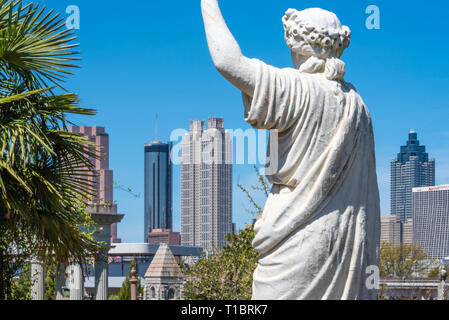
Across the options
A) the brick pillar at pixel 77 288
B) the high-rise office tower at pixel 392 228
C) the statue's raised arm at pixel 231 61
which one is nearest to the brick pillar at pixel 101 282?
the brick pillar at pixel 77 288

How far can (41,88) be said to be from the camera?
9.87m

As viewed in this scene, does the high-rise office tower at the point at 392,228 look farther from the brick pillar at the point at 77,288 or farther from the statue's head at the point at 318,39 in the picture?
the statue's head at the point at 318,39

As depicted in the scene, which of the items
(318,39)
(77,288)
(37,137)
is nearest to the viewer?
(318,39)

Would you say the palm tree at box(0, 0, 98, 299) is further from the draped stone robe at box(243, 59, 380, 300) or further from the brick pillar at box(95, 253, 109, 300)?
the brick pillar at box(95, 253, 109, 300)

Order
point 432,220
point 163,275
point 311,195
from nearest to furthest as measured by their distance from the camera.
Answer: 1. point 311,195
2. point 163,275
3. point 432,220

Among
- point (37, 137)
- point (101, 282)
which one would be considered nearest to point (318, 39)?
point (37, 137)

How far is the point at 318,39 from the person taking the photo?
438 cm

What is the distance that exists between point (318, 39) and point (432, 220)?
6365 inches

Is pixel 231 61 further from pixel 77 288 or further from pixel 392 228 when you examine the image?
pixel 392 228

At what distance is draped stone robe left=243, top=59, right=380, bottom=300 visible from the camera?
162 inches

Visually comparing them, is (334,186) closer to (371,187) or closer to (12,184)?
(371,187)

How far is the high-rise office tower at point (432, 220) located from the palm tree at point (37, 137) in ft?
468

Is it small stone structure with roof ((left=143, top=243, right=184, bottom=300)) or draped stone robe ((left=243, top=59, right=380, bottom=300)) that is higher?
draped stone robe ((left=243, top=59, right=380, bottom=300))

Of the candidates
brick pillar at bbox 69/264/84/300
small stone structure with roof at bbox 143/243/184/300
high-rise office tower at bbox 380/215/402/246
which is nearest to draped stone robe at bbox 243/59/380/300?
brick pillar at bbox 69/264/84/300
